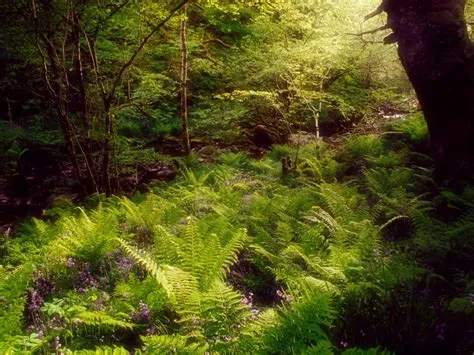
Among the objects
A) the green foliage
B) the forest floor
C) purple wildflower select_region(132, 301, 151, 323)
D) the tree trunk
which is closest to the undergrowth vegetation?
purple wildflower select_region(132, 301, 151, 323)

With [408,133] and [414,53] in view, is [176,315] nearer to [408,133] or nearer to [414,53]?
[414,53]

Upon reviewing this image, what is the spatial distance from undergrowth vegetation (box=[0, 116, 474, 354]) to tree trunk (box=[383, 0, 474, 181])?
0.73 meters

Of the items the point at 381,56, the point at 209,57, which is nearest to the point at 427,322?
the point at 381,56

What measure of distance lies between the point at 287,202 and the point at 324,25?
586 cm

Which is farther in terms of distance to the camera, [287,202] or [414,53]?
[287,202]

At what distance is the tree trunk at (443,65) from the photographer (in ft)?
17.3

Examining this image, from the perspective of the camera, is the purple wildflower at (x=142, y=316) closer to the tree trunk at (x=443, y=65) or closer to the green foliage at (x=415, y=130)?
the tree trunk at (x=443, y=65)

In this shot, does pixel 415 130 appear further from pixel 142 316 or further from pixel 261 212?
pixel 142 316

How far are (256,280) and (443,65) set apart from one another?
11.3ft

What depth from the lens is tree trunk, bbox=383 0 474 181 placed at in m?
5.27

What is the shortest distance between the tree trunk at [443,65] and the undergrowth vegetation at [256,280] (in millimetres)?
729

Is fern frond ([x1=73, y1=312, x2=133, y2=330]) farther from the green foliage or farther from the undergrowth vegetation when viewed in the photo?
the green foliage

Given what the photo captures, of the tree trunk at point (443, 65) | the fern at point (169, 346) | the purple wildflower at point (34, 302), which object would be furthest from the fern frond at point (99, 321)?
the tree trunk at point (443, 65)

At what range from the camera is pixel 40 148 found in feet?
39.7
